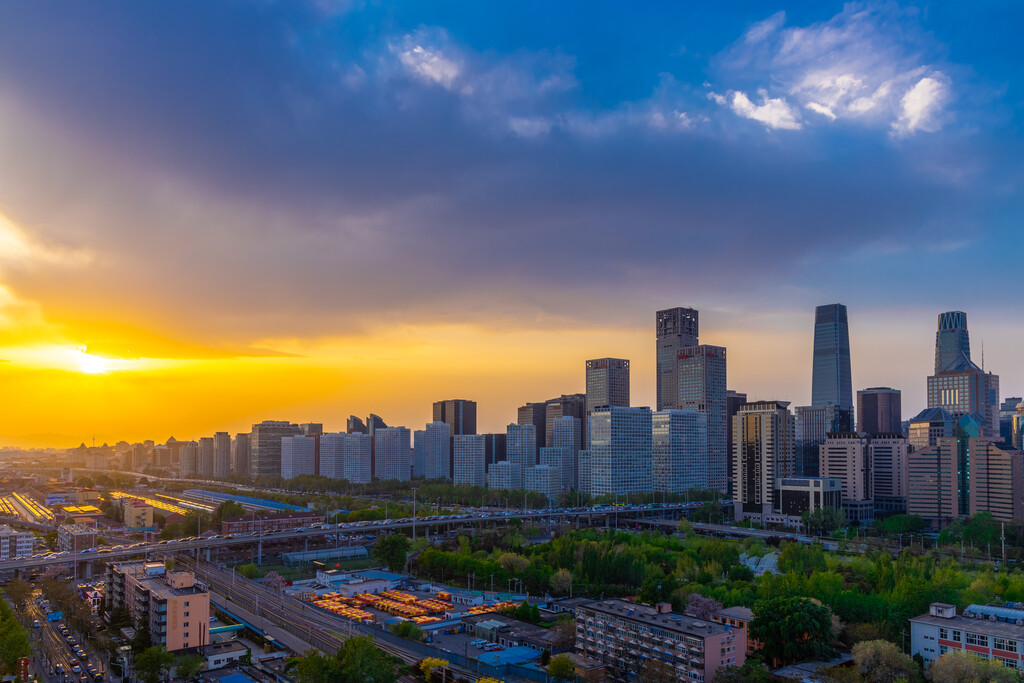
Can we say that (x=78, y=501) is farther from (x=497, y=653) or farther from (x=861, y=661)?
(x=861, y=661)

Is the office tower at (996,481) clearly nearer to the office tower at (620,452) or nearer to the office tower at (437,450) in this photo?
the office tower at (620,452)

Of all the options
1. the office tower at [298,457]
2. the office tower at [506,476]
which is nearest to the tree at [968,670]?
the office tower at [506,476]

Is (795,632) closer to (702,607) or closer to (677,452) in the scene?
(702,607)

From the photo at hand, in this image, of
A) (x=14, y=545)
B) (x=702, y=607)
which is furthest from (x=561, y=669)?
(x=14, y=545)

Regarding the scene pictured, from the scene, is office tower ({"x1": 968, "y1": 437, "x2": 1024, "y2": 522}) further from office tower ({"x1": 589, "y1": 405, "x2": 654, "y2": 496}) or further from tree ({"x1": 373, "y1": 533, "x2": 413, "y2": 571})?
tree ({"x1": 373, "y1": 533, "x2": 413, "y2": 571})

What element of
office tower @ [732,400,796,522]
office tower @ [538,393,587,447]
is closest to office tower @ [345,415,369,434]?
office tower @ [538,393,587,447]

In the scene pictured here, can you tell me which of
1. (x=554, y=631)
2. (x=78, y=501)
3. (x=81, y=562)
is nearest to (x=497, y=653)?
(x=554, y=631)
